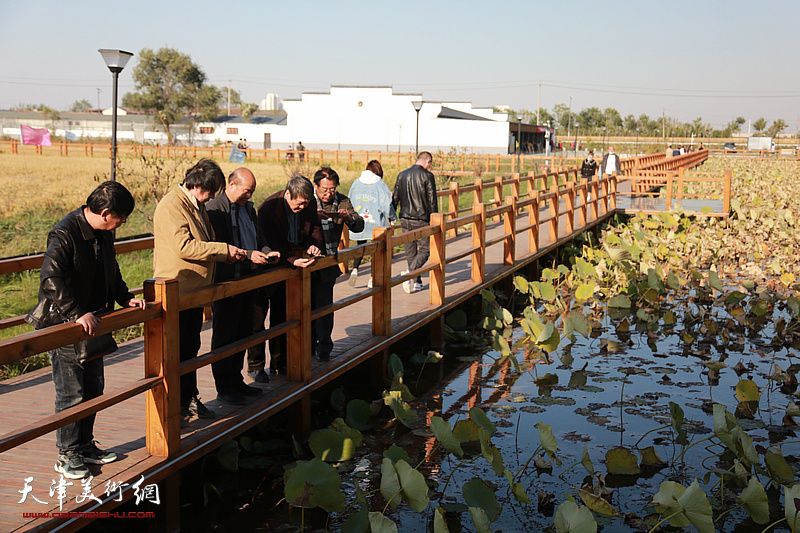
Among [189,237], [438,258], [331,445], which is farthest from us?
[438,258]

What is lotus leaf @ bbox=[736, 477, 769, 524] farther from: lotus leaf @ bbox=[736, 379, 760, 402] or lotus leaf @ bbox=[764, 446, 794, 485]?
lotus leaf @ bbox=[736, 379, 760, 402]

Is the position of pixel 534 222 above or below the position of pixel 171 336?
above

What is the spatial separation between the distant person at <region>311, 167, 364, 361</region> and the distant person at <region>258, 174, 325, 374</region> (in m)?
0.12

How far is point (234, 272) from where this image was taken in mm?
5145

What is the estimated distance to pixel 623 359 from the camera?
8461 mm

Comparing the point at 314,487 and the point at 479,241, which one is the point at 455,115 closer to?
the point at 479,241

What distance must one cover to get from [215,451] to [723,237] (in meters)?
12.7

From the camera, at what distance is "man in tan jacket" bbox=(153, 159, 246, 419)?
429 centimetres

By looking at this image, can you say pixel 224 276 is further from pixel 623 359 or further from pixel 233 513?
pixel 623 359

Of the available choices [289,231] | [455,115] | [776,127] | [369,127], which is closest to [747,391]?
[289,231]

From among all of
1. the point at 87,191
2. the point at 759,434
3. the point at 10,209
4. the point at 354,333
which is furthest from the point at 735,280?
the point at 87,191

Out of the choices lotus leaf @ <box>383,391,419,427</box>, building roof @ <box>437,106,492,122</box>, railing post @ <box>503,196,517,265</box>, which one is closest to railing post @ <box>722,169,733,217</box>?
railing post @ <box>503,196,517,265</box>

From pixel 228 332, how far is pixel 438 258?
3.56 metres

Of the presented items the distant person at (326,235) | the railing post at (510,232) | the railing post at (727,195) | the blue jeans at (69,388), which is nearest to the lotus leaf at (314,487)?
the blue jeans at (69,388)
